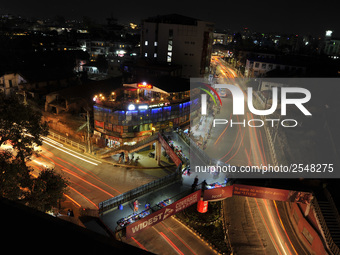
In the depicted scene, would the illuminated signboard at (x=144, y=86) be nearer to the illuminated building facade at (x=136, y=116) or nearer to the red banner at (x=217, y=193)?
the illuminated building facade at (x=136, y=116)

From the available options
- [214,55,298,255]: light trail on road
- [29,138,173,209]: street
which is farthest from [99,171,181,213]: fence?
[214,55,298,255]: light trail on road

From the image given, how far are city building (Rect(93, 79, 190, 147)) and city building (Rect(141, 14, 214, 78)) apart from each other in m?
23.7

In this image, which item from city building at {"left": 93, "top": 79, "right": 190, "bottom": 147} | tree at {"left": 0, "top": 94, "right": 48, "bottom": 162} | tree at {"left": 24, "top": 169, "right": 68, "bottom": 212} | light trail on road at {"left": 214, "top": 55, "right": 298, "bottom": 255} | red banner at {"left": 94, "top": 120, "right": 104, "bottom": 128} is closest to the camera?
tree at {"left": 24, "top": 169, "right": 68, "bottom": 212}

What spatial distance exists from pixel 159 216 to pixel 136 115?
14.6 meters

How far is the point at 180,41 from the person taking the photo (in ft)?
172

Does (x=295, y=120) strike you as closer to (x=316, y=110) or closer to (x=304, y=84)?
(x=316, y=110)

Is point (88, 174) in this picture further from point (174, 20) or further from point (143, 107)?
point (174, 20)

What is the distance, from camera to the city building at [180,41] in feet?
170

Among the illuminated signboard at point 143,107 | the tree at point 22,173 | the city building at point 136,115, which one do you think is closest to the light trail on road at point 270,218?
the city building at point 136,115

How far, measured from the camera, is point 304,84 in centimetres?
4488

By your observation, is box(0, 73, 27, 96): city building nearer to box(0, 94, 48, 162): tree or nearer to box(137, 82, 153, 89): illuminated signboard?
box(137, 82, 153, 89): illuminated signboard

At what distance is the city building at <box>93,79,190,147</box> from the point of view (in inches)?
1087

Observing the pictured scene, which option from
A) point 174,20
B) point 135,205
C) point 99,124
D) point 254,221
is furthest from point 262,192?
point 174,20

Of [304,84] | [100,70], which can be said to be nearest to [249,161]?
[304,84]
